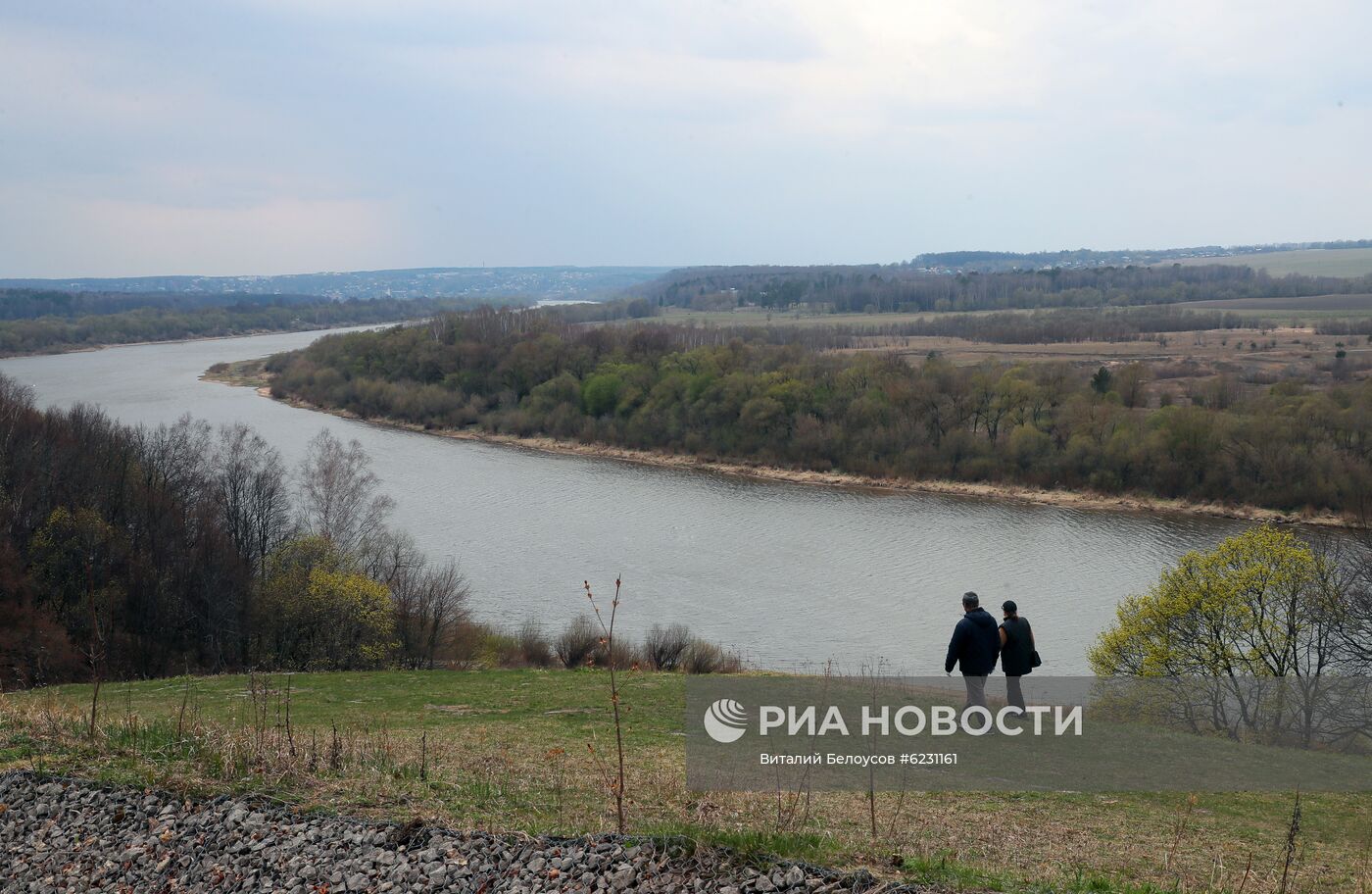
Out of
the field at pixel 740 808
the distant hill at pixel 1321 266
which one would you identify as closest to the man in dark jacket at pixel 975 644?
the field at pixel 740 808

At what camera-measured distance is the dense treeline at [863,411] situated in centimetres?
3994

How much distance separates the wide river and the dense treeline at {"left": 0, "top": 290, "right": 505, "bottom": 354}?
6021 centimetres

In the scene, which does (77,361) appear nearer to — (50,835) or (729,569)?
(729,569)

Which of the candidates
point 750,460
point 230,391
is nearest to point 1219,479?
point 750,460

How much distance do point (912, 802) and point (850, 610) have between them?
18.6 meters

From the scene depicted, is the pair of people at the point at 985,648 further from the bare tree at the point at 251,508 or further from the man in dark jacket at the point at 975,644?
the bare tree at the point at 251,508

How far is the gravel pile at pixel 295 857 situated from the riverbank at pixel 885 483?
125 feet

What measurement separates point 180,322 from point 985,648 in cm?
13429

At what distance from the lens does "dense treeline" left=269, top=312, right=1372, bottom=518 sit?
3994 cm

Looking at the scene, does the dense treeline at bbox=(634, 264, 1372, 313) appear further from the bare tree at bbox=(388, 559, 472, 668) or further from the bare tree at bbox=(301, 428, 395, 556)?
the bare tree at bbox=(388, 559, 472, 668)

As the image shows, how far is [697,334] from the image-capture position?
7969 cm

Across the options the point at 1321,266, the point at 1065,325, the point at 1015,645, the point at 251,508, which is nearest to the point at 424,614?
the point at 251,508

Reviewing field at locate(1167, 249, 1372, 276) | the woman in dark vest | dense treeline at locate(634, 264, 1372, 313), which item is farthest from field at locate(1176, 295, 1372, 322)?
the woman in dark vest

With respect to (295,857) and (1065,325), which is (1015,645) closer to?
(295,857)
